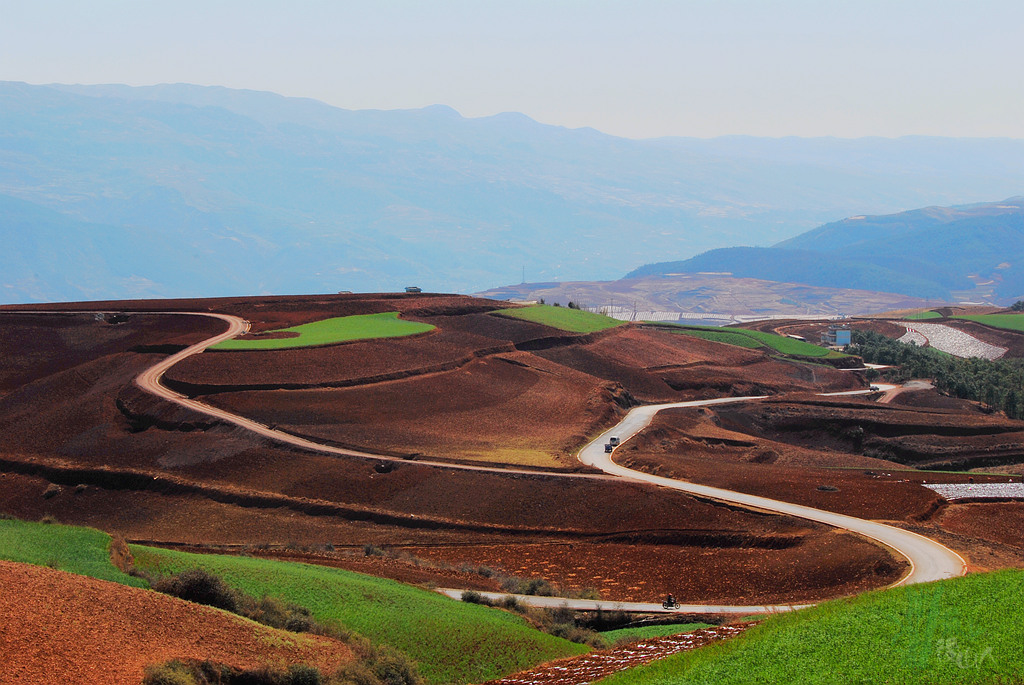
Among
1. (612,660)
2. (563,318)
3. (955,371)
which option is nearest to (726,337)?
(563,318)

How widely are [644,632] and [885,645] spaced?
1296cm

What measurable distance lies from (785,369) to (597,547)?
221ft

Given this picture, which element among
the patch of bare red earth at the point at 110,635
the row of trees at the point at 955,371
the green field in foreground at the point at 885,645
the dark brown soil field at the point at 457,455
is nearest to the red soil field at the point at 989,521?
the dark brown soil field at the point at 457,455

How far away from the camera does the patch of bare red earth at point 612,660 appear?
19.9 m

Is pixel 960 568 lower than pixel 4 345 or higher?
lower

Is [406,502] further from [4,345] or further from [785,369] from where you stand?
[785,369]

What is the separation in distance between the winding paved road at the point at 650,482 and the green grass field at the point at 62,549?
1078 cm

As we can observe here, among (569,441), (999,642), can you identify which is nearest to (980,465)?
(569,441)

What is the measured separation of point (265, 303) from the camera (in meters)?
99.1

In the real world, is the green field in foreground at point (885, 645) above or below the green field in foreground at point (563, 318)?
below

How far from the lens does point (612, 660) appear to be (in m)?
20.9

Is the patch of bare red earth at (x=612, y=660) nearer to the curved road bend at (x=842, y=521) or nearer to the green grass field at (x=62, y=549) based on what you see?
the green grass field at (x=62, y=549)

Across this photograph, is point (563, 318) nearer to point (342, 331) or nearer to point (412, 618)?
point (342, 331)

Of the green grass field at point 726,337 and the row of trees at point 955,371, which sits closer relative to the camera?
the row of trees at point 955,371
